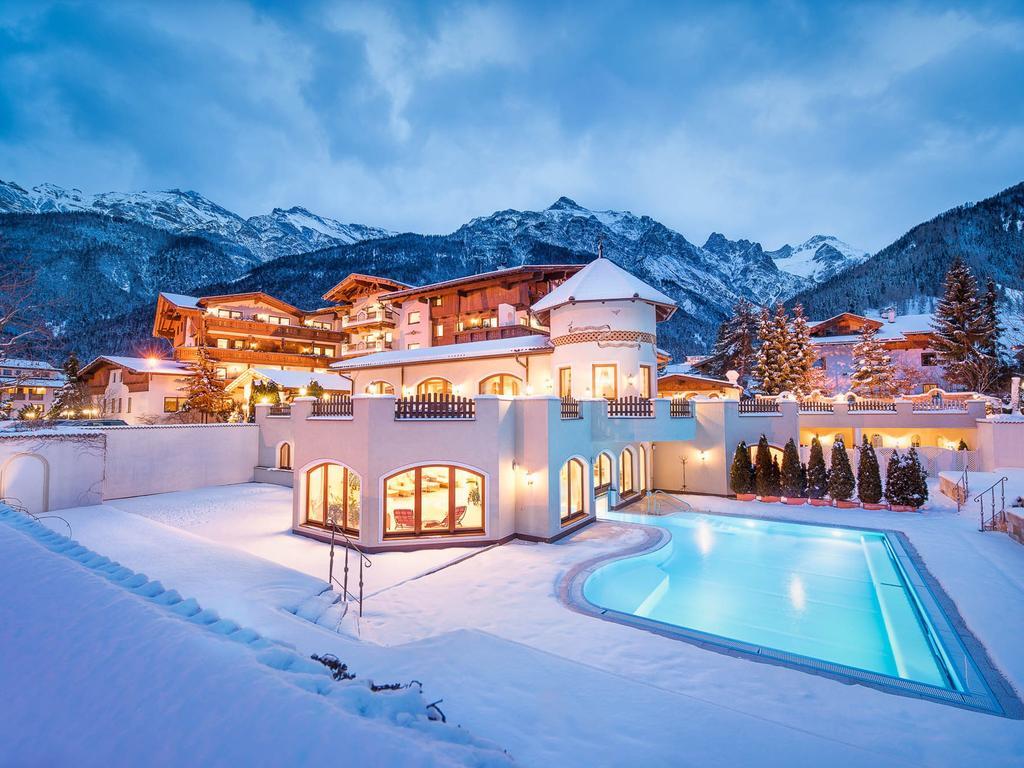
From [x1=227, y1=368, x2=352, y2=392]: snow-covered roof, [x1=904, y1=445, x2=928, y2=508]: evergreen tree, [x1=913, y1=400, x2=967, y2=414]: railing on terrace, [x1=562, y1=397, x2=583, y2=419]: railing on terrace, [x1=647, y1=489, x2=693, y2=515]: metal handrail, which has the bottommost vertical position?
[x1=647, y1=489, x2=693, y2=515]: metal handrail

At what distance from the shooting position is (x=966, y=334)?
35.6m

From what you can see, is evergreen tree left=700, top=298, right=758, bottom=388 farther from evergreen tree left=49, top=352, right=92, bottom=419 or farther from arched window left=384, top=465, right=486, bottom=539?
evergreen tree left=49, top=352, right=92, bottom=419

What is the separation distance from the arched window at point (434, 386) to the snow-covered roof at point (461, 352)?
49.8 inches

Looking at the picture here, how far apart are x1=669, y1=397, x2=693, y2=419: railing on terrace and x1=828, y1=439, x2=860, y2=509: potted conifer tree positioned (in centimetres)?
555

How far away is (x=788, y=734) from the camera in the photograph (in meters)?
4.57

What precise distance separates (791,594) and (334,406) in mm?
13026

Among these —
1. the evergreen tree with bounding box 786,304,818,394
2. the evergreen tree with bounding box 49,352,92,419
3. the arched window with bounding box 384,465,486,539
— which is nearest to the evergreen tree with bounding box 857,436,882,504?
the arched window with bounding box 384,465,486,539

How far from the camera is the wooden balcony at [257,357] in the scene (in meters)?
40.2

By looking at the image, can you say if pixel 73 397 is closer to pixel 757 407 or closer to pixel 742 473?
pixel 742 473

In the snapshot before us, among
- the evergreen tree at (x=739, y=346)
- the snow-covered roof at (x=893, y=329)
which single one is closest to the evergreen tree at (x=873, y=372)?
the snow-covered roof at (x=893, y=329)

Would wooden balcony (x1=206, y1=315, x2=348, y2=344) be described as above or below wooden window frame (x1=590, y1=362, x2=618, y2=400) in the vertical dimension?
above

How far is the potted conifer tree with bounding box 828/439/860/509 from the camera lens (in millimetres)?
17562

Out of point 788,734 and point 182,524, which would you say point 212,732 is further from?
point 182,524

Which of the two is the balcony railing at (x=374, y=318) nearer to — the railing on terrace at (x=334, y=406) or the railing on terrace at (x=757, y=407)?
the railing on terrace at (x=334, y=406)
